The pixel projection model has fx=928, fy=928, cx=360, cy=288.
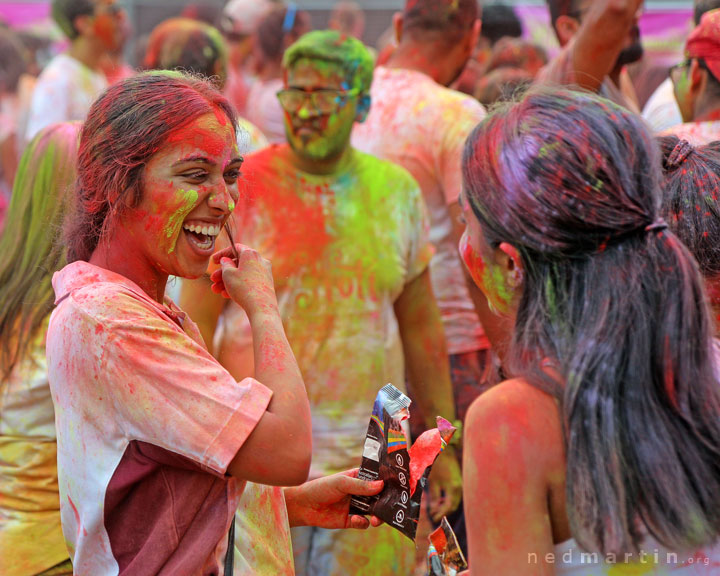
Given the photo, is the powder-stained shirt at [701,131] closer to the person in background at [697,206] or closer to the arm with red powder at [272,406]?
the person in background at [697,206]

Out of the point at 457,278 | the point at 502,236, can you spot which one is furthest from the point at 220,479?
the point at 457,278

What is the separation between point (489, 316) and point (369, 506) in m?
1.68

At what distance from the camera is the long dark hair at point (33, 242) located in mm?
2557

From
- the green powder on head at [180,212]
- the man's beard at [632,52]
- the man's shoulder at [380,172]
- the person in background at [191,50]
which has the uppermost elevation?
the person in background at [191,50]

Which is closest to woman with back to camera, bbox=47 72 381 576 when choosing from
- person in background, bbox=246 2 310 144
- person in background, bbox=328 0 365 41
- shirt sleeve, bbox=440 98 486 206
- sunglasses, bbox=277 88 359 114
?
sunglasses, bbox=277 88 359 114

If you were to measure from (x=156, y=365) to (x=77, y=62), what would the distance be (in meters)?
4.91

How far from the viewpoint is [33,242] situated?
8.69 feet

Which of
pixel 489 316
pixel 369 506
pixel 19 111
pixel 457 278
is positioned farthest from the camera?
pixel 19 111

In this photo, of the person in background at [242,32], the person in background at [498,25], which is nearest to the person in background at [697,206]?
the person in background at [498,25]

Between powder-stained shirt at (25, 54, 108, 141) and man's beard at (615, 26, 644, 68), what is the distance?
3.20 m

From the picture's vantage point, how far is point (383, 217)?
336 centimetres

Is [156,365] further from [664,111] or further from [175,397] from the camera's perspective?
[664,111]

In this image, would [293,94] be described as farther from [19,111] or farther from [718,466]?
[19,111]

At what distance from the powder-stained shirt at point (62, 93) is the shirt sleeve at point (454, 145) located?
2.83 meters
